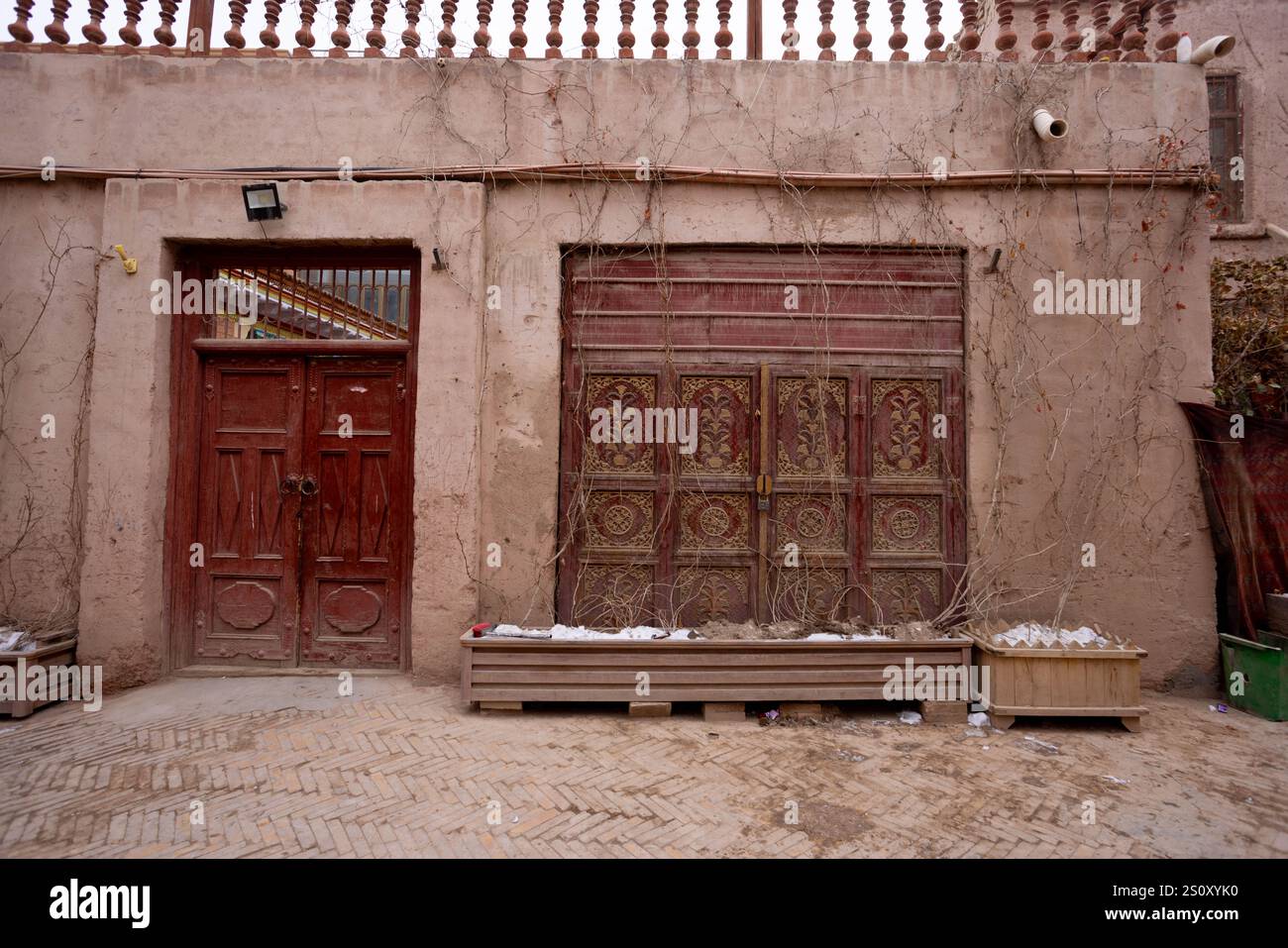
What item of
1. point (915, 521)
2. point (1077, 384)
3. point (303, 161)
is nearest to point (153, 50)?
point (303, 161)

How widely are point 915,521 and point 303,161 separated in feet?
20.6

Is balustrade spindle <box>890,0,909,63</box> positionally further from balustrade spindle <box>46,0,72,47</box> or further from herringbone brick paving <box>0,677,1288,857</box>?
balustrade spindle <box>46,0,72,47</box>

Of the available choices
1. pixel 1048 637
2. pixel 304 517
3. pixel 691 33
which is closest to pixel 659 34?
pixel 691 33

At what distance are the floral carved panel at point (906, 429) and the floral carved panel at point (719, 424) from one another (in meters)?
1.15

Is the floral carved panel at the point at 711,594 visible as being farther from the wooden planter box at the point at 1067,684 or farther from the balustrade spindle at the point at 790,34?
the balustrade spindle at the point at 790,34

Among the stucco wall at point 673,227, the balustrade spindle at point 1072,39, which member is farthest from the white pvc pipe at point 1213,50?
the balustrade spindle at point 1072,39

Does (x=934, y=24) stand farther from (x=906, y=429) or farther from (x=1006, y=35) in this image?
(x=906, y=429)

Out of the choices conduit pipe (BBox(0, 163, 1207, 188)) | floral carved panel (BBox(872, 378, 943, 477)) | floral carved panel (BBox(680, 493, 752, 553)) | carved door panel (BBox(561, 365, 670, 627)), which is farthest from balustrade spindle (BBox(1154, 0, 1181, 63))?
floral carved panel (BBox(680, 493, 752, 553))

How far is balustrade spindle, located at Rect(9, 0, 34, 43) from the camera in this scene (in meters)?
5.19

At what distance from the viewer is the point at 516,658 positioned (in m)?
4.25

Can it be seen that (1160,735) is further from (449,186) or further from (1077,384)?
(449,186)

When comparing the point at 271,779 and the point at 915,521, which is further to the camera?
the point at 915,521

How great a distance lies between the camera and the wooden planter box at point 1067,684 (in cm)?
412

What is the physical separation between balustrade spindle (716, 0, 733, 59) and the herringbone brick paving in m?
5.71
